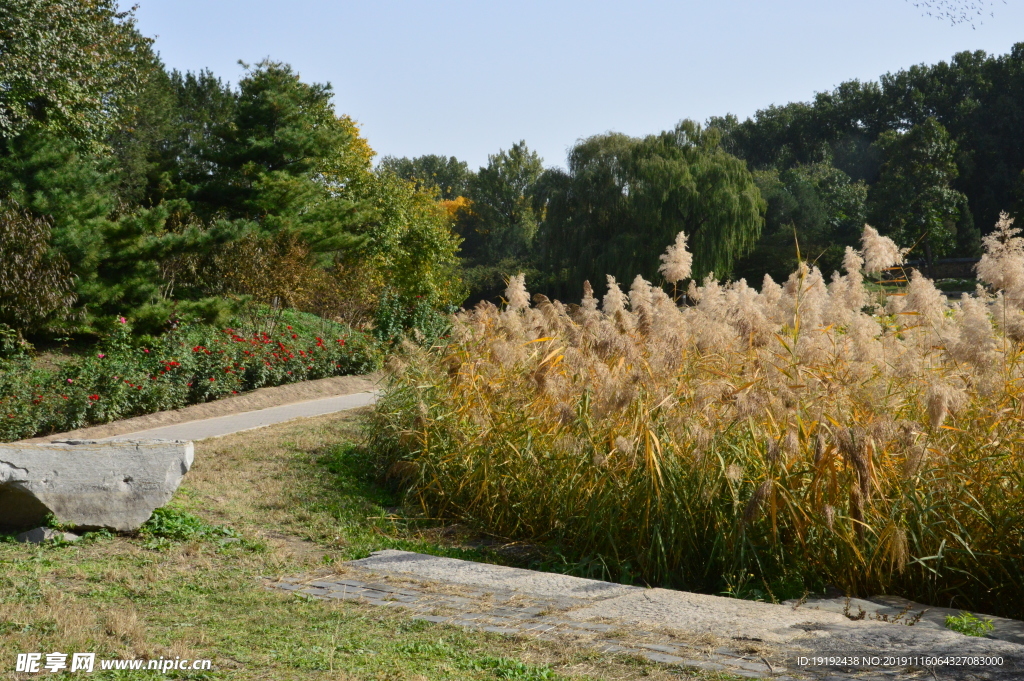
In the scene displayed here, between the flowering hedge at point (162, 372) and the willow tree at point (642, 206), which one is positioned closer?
the flowering hedge at point (162, 372)

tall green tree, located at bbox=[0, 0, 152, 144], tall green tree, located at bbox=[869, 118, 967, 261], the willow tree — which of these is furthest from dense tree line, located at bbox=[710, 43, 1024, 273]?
tall green tree, located at bbox=[0, 0, 152, 144]

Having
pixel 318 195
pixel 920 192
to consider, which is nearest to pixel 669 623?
pixel 318 195

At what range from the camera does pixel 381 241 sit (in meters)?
26.9

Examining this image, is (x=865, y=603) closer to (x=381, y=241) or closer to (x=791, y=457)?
(x=791, y=457)

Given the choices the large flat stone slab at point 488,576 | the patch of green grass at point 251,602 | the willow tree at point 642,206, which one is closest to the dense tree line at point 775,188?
the willow tree at point 642,206

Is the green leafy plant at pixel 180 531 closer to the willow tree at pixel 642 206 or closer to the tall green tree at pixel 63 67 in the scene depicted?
the tall green tree at pixel 63 67

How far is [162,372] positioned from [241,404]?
1192 mm

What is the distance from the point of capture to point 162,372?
12102 mm

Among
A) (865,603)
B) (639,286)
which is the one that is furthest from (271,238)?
(865,603)

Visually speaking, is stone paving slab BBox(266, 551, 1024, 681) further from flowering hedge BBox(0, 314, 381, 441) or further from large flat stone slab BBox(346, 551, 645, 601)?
flowering hedge BBox(0, 314, 381, 441)

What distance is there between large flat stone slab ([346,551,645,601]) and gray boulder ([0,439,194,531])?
62.7 inches

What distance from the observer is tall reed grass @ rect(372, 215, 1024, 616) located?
440 cm

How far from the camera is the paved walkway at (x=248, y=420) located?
9.72 meters

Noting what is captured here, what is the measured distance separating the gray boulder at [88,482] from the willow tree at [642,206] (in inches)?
970
